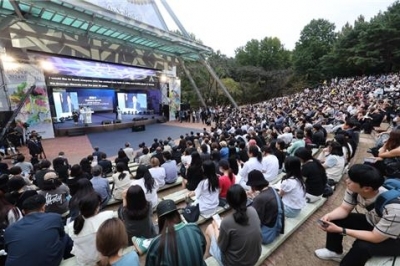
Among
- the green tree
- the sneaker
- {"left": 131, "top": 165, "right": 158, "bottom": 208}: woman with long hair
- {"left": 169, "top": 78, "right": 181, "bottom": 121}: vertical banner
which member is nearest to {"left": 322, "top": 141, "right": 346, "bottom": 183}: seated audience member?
{"left": 131, "top": 165, "right": 158, "bottom": 208}: woman with long hair

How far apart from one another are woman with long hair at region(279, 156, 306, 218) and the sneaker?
1.98 m

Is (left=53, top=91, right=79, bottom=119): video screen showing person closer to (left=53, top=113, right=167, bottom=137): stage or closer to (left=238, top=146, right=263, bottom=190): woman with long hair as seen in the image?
(left=53, top=113, right=167, bottom=137): stage

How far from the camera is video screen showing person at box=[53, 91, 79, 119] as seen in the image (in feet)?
44.8

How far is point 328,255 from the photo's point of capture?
2439 millimetres

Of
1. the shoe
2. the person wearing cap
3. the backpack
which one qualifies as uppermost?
the backpack

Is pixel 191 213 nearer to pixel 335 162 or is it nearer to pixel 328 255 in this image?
pixel 328 255

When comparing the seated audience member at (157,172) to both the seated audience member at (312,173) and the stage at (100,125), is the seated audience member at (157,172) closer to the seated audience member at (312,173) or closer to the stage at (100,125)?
the seated audience member at (312,173)

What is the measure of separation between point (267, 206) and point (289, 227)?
0.83 metres

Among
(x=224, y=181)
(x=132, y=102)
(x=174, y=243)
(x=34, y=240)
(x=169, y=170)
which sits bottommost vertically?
(x=169, y=170)

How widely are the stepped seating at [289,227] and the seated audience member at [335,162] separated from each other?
737 mm

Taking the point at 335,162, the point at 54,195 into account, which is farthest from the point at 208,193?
the point at 335,162

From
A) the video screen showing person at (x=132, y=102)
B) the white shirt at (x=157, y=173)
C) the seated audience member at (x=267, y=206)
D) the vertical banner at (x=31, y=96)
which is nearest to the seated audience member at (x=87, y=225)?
the seated audience member at (x=267, y=206)

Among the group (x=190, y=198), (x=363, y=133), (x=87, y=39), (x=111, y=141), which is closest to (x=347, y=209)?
(x=190, y=198)

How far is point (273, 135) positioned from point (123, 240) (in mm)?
6416
